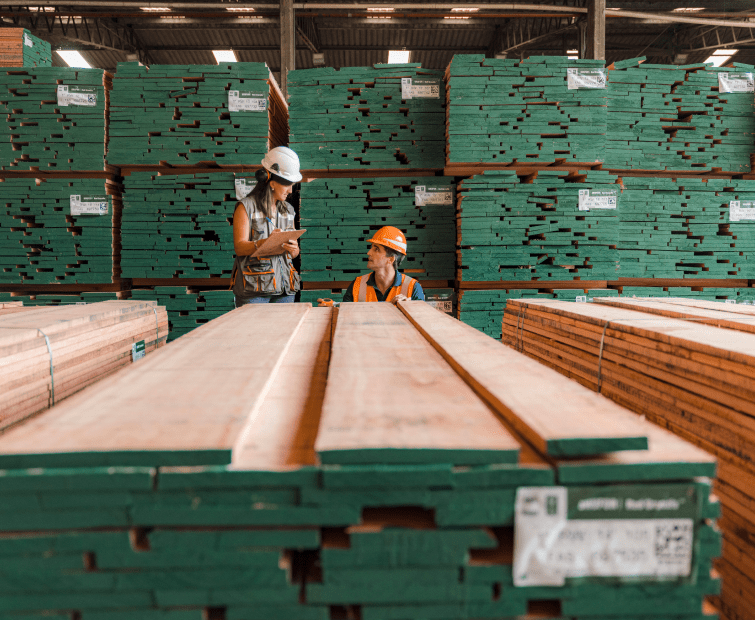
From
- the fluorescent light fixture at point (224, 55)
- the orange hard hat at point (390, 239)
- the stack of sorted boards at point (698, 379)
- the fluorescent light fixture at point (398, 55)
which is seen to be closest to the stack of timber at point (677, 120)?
the orange hard hat at point (390, 239)

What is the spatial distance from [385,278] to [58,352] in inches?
124

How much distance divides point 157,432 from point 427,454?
530 mm

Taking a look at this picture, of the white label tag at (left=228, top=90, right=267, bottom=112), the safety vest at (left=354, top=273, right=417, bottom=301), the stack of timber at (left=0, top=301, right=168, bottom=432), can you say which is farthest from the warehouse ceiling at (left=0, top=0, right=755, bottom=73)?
the stack of timber at (left=0, top=301, right=168, bottom=432)

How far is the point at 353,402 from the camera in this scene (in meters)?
1.08

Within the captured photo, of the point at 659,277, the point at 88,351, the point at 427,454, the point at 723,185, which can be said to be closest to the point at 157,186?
the point at 88,351

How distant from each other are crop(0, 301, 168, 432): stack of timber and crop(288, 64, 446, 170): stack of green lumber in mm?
3222

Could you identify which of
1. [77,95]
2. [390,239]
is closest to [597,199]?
[390,239]

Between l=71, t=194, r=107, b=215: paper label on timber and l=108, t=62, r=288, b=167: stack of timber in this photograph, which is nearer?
l=108, t=62, r=288, b=167: stack of timber

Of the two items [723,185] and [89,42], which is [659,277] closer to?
[723,185]

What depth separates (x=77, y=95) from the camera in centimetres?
531

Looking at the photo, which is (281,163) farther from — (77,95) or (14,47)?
(14,47)

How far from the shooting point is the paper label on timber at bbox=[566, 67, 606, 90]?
5.21m

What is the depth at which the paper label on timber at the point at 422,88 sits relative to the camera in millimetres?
5387

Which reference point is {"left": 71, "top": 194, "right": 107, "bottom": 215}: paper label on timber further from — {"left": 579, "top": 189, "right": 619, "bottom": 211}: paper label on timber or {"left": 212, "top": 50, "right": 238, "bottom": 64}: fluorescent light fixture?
{"left": 212, "top": 50, "right": 238, "bottom": 64}: fluorescent light fixture
